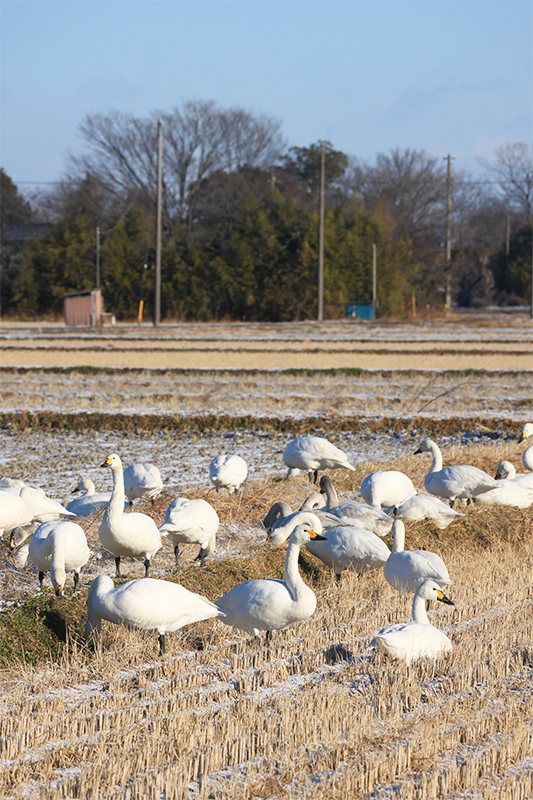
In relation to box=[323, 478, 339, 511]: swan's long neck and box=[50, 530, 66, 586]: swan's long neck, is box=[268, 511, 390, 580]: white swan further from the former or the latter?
box=[50, 530, 66, 586]: swan's long neck

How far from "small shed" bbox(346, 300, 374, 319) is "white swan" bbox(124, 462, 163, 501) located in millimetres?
43438

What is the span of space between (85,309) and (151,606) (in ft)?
134

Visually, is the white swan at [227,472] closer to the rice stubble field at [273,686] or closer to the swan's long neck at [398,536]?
the rice stubble field at [273,686]

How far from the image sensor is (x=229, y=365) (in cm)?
2098

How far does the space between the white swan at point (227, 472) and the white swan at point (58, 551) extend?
2146 millimetres

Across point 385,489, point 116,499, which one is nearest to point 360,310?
point 385,489

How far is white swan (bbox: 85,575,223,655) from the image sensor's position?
459cm

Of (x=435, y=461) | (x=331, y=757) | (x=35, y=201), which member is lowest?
(x=331, y=757)

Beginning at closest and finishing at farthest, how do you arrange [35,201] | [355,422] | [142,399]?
[355,422] → [142,399] → [35,201]

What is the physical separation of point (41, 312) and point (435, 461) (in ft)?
165

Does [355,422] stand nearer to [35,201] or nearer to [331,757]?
[331,757]

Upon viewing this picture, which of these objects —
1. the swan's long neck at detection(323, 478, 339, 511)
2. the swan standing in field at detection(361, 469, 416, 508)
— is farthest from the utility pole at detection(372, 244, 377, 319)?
the swan's long neck at detection(323, 478, 339, 511)

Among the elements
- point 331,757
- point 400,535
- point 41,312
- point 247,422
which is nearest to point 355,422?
point 247,422

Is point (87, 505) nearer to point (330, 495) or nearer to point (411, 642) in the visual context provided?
point (330, 495)
